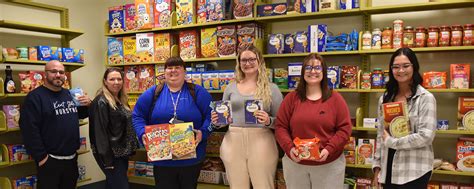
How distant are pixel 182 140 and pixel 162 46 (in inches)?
74.5

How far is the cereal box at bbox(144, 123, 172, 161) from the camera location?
3.14 metres

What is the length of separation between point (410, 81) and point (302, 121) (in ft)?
2.58

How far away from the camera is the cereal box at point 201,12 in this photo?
444 cm

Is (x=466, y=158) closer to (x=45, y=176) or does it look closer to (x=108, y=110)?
(x=108, y=110)

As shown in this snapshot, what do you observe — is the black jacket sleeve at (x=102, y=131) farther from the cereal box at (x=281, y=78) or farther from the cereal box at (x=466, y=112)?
the cereal box at (x=466, y=112)

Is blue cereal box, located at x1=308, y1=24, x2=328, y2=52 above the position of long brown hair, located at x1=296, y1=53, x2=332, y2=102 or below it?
above

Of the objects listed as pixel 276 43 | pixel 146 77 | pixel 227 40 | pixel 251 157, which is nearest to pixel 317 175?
pixel 251 157

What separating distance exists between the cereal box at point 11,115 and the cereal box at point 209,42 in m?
2.14

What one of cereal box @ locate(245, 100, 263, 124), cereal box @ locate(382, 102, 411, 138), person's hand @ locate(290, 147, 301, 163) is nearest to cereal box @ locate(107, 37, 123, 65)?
cereal box @ locate(245, 100, 263, 124)

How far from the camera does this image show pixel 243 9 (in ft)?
13.7

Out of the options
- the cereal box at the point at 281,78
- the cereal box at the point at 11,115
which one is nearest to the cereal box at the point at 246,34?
the cereal box at the point at 281,78

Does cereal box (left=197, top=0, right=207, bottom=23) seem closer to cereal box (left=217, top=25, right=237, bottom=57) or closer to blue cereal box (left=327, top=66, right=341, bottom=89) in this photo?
cereal box (left=217, top=25, right=237, bottom=57)

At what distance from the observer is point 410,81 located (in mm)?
2568

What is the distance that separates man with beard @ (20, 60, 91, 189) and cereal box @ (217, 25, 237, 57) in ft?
5.51
